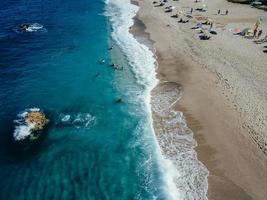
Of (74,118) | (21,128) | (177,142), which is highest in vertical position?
(177,142)

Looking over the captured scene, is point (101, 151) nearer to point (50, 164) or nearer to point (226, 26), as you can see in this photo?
point (50, 164)

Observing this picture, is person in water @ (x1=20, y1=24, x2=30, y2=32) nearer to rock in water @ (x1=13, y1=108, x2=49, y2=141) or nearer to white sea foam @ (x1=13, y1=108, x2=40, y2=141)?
rock in water @ (x1=13, y1=108, x2=49, y2=141)

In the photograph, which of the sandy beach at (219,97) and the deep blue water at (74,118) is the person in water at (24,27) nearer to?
the deep blue water at (74,118)

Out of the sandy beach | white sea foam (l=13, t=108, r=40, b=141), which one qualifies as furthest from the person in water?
white sea foam (l=13, t=108, r=40, b=141)

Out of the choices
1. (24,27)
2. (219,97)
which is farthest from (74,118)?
(24,27)

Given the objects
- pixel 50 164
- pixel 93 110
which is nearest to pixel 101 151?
pixel 50 164

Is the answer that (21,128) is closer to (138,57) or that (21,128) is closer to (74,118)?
(74,118)
